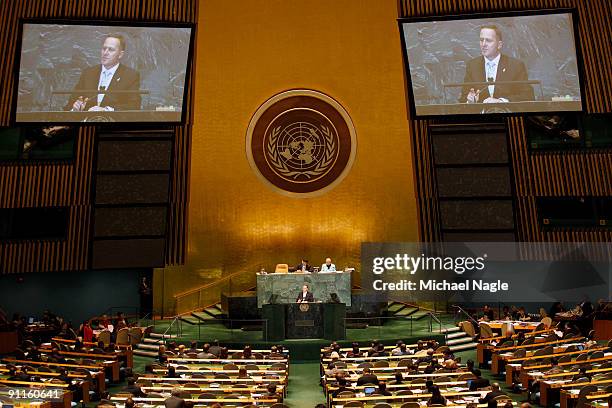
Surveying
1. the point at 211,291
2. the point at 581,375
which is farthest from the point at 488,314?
the point at 211,291

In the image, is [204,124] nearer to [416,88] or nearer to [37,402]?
[416,88]

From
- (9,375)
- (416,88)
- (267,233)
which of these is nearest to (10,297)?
(267,233)

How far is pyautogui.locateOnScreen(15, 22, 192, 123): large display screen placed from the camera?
20.5 meters

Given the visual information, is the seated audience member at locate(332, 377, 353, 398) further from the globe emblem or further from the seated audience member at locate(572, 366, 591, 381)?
the globe emblem

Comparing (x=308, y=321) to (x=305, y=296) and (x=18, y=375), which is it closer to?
(x=305, y=296)

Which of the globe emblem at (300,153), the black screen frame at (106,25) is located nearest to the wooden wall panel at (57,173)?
the black screen frame at (106,25)

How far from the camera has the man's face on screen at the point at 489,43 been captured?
805 inches

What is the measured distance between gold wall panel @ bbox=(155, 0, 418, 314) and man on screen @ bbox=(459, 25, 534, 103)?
3.07 metres

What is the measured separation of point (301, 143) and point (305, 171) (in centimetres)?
87

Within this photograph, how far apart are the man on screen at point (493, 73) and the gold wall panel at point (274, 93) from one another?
3.07 m

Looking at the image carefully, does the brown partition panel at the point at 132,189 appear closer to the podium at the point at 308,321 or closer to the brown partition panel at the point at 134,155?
the brown partition panel at the point at 134,155

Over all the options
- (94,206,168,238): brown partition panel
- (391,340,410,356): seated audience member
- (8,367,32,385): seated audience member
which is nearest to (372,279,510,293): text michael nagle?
(391,340,410,356): seated audience member

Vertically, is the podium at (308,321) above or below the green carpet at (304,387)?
above

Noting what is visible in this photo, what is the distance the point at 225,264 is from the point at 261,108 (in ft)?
15.8
